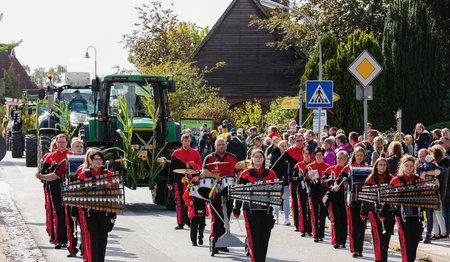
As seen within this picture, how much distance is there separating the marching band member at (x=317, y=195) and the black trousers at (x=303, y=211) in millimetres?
467

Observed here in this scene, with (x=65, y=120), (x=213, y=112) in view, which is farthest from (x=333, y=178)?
(x=213, y=112)

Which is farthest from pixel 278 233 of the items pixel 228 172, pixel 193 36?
pixel 193 36

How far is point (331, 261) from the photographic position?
447 inches

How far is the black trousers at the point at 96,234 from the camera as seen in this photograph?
951 cm

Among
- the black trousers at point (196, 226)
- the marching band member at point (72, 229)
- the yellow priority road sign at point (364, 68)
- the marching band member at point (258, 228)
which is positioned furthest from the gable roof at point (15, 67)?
the marching band member at point (258, 228)

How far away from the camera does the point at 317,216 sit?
13.6 m

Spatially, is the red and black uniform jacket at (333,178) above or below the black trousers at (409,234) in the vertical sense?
above

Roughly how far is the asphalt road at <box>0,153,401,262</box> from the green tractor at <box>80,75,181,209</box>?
2.84 feet

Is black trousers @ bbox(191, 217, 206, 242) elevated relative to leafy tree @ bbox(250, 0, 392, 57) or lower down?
lower down

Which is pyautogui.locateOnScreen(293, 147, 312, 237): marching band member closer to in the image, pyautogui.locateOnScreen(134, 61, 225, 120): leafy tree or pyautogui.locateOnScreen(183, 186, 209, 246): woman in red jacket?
pyautogui.locateOnScreen(183, 186, 209, 246): woman in red jacket

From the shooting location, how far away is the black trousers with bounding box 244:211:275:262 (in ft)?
32.9

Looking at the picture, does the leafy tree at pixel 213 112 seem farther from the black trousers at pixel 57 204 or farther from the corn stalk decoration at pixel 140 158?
the black trousers at pixel 57 204

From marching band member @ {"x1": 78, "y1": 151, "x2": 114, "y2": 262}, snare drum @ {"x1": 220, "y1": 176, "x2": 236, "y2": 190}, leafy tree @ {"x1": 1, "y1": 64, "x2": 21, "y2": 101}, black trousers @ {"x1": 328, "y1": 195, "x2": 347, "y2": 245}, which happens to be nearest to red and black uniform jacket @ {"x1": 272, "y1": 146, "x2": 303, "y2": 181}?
black trousers @ {"x1": 328, "y1": 195, "x2": 347, "y2": 245}

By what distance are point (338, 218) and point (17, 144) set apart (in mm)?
27297
